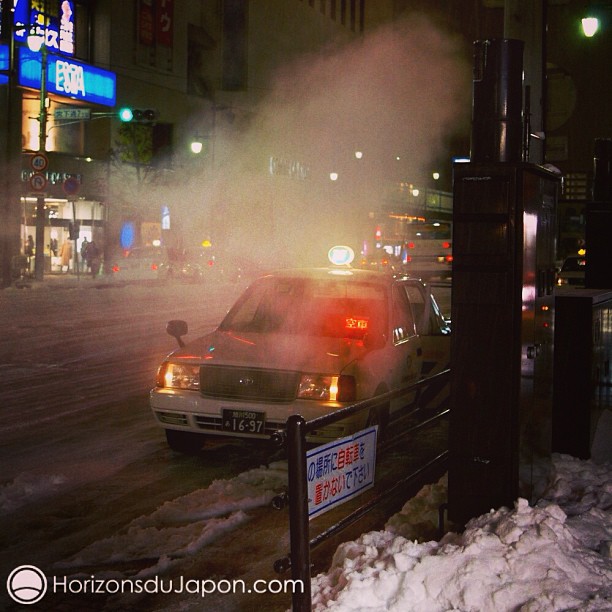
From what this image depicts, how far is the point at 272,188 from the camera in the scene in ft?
121

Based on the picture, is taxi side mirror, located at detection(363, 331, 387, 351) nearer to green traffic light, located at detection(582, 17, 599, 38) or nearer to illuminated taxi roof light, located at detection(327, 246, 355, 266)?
illuminated taxi roof light, located at detection(327, 246, 355, 266)

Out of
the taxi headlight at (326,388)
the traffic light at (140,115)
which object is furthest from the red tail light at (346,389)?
the traffic light at (140,115)

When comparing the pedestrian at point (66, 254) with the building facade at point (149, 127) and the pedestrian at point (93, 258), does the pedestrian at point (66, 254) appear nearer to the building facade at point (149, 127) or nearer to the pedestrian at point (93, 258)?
the building facade at point (149, 127)

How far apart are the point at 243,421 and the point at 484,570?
2.74 metres

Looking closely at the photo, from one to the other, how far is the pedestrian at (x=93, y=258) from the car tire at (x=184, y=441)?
93.3 ft

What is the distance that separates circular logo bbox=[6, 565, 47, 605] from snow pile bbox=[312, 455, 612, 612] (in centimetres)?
131

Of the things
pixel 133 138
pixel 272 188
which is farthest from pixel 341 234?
pixel 133 138

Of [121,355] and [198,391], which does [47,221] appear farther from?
[198,391]

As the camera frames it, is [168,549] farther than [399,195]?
No

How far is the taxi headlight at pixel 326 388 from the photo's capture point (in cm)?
588

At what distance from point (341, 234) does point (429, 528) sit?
1195 inches

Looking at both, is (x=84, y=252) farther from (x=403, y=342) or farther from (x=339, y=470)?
(x=339, y=470)

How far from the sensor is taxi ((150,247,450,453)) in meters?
5.91

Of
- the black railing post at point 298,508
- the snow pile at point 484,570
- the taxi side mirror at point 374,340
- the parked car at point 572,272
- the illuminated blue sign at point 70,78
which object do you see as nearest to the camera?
the black railing post at point 298,508
